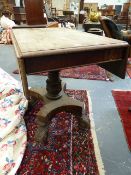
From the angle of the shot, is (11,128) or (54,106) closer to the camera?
(11,128)

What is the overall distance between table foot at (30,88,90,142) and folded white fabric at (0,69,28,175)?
0.14 meters

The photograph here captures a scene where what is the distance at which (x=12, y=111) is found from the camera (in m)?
1.33

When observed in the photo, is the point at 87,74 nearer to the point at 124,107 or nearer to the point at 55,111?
the point at 124,107

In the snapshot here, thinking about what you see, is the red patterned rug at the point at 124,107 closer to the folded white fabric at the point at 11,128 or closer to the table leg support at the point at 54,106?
the table leg support at the point at 54,106


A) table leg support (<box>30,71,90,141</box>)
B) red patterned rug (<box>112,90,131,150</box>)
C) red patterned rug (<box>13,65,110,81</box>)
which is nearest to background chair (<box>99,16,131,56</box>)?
red patterned rug (<box>13,65,110,81</box>)

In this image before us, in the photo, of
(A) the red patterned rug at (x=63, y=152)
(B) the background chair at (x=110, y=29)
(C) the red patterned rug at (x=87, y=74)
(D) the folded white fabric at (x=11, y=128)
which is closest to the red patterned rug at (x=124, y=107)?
(A) the red patterned rug at (x=63, y=152)

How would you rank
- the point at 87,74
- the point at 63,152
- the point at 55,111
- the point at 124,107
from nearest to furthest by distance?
1. the point at 63,152
2. the point at 55,111
3. the point at 124,107
4. the point at 87,74

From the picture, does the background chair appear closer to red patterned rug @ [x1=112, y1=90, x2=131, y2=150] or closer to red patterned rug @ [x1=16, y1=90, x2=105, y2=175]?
red patterned rug @ [x1=112, y1=90, x2=131, y2=150]

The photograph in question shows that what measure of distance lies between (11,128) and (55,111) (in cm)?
34

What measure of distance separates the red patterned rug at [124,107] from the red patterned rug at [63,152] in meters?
0.27

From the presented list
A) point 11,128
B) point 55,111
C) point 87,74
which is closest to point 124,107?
point 55,111

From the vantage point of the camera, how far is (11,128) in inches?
48.2

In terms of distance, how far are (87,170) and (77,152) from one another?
0.15m

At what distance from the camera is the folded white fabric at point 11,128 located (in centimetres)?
104
